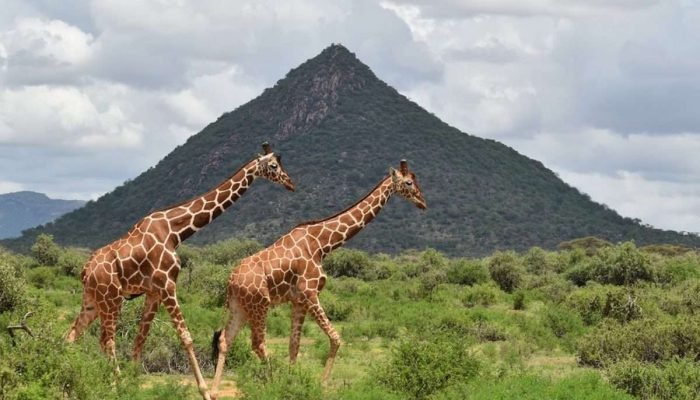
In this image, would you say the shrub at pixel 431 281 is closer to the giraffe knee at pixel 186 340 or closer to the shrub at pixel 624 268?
the shrub at pixel 624 268

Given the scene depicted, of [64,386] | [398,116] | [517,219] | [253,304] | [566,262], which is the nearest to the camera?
[64,386]

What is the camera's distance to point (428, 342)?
608 inches

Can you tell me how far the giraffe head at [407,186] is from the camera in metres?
14.6

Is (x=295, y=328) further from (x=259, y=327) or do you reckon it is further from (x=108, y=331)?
(x=108, y=331)

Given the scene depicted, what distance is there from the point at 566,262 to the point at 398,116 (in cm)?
8294

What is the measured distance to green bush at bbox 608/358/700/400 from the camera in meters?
14.5

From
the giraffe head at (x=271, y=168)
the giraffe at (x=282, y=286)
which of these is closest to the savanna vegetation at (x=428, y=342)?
the giraffe at (x=282, y=286)

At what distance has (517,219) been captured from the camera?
370 feet

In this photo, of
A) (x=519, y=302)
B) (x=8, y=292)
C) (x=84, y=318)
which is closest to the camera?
(x=84, y=318)

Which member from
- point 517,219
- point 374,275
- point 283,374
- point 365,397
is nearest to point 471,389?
point 365,397

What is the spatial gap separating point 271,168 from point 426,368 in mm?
3737

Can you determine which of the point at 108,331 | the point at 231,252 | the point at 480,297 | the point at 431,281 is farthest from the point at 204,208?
the point at 231,252

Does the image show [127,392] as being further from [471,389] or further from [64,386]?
[471,389]

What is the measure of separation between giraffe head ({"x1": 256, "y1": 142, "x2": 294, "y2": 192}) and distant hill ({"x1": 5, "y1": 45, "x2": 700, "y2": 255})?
79.2 meters
